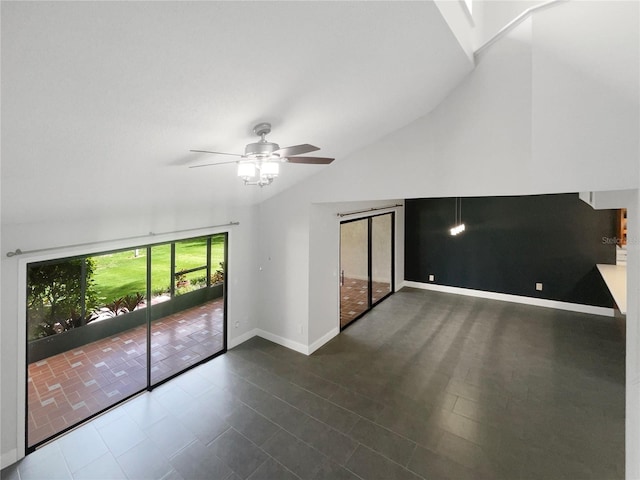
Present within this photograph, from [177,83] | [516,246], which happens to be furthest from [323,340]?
[516,246]

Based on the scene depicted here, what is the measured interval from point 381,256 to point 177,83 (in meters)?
Answer: 6.29

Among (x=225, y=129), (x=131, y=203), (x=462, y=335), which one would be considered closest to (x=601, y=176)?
(x=225, y=129)

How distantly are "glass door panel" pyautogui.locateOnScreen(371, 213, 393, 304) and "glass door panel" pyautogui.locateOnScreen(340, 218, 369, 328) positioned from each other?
0.30 m

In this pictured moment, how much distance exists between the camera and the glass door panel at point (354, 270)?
20.2 feet

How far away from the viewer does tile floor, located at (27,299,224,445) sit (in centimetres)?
351

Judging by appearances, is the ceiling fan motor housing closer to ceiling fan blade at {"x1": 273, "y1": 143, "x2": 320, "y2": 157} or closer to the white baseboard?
ceiling fan blade at {"x1": 273, "y1": 143, "x2": 320, "y2": 157}

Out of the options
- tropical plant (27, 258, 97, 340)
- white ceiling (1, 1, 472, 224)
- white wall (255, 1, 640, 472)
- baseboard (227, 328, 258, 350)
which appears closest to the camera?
white ceiling (1, 1, 472, 224)

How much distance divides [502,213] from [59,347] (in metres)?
8.52

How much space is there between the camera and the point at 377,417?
3.47 metres

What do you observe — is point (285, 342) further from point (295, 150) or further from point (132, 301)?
point (295, 150)

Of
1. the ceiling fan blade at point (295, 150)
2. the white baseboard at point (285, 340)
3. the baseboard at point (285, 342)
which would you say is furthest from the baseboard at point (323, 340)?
the ceiling fan blade at point (295, 150)

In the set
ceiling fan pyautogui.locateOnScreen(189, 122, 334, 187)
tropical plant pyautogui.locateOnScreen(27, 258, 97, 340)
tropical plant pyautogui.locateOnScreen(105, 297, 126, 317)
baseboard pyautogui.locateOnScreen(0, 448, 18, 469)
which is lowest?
baseboard pyautogui.locateOnScreen(0, 448, 18, 469)

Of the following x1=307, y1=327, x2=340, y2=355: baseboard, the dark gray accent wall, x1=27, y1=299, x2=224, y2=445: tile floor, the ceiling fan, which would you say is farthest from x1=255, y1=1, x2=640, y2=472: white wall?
the dark gray accent wall

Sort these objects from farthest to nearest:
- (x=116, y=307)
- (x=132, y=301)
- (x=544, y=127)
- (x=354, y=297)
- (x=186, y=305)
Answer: (x=354, y=297) → (x=186, y=305) → (x=132, y=301) → (x=116, y=307) → (x=544, y=127)
